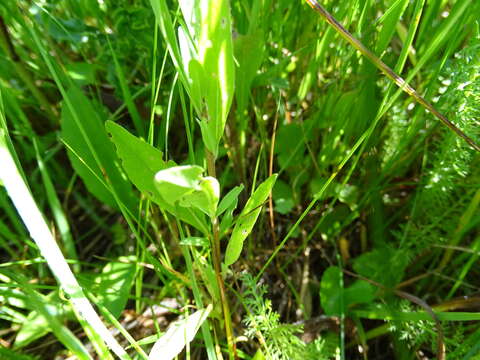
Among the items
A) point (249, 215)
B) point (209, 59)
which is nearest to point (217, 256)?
point (249, 215)

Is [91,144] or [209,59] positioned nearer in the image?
[209,59]

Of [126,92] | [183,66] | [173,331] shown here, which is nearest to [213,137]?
[183,66]

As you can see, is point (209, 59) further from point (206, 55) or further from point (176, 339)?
point (176, 339)

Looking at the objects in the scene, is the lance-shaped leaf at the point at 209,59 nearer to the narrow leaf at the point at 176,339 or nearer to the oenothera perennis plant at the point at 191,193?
the oenothera perennis plant at the point at 191,193

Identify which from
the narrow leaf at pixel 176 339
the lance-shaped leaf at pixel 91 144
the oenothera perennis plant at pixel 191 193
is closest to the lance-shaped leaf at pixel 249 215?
the oenothera perennis plant at pixel 191 193

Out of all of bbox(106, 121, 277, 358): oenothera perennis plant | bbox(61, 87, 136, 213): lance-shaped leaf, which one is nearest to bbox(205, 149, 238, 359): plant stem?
bbox(106, 121, 277, 358): oenothera perennis plant

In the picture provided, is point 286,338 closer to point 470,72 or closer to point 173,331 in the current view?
point 173,331

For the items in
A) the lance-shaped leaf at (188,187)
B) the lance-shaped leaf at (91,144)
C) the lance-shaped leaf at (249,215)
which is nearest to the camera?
the lance-shaped leaf at (188,187)

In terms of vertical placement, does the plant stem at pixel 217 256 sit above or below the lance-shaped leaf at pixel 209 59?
below

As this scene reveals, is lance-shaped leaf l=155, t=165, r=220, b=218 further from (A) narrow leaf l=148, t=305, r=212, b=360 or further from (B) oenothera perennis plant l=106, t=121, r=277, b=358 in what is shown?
(A) narrow leaf l=148, t=305, r=212, b=360
